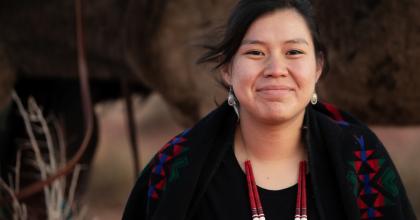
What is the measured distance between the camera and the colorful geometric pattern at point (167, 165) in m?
1.68

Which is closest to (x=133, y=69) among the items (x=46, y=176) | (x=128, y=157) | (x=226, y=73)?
(x=46, y=176)

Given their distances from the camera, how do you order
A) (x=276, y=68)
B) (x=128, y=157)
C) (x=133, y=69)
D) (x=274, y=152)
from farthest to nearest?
(x=128, y=157) → (x=133, y=69) → (x=274, y=152) → (x=276, y=68)

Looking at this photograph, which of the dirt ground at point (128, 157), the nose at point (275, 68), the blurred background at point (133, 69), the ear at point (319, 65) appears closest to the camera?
the nose at point (275, 68)

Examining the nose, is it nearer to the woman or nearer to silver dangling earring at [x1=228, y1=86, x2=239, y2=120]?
the woman

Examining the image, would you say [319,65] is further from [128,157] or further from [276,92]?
[128,157]

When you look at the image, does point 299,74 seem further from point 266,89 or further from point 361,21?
point 361,21

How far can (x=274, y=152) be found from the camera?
5.48 ft

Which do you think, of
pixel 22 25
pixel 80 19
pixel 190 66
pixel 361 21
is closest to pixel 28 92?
pixel 22 25

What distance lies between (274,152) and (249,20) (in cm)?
25

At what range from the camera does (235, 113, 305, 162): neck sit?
1.65m

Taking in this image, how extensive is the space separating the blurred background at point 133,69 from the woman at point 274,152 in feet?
1.05


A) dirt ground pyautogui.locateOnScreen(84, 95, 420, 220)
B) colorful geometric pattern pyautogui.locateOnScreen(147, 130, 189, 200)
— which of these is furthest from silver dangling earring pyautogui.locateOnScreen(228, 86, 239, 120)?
dirt ground pyautogui.locateOnScreen(84, 95, 420, 220)

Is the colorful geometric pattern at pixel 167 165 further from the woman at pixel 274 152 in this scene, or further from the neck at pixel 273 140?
the neck at pixel 273 140

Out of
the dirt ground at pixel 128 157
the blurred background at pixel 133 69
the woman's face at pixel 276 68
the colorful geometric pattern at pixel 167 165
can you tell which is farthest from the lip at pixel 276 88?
the dirt ground at pixel 128 157
